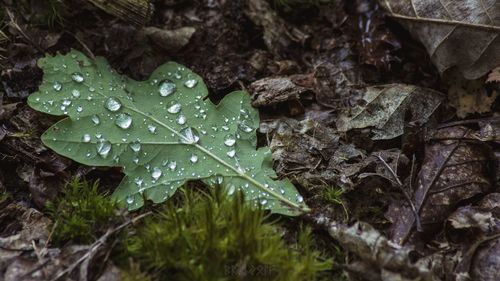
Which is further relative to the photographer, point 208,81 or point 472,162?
Answer: point 208,81

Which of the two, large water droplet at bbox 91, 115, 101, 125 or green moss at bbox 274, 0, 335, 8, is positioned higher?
green moss at bbox 274, 0, 335, 8

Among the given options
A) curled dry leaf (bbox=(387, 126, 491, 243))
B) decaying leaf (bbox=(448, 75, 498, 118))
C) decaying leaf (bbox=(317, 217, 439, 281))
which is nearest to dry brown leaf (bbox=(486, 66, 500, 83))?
decaying leaf (bbox=(448, 75, 498, 118))

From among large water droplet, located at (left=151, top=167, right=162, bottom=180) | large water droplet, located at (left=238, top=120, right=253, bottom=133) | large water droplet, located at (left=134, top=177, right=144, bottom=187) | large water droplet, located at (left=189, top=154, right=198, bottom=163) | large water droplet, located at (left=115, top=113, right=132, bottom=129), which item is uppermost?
large water droplet, located at (left=238, top=120, right=253, bottom=133)

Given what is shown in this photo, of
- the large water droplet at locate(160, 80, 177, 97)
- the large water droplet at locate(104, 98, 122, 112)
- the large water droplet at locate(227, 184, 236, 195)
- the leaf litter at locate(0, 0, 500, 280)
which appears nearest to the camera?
the leaf litter at locate(0, 0, 500, 280)

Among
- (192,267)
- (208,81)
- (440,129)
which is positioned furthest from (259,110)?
(192,267)

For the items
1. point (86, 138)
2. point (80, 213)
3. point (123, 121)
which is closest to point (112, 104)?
point (123, 121)

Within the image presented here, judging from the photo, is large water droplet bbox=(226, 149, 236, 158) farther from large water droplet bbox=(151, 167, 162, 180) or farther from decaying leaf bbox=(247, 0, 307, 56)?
decaying leaf bbox=(247, 0, 307, 56)

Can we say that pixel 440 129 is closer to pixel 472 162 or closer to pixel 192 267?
pixel 472 162

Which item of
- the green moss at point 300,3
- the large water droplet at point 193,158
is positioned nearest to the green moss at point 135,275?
the large water droplet at point 193,158
